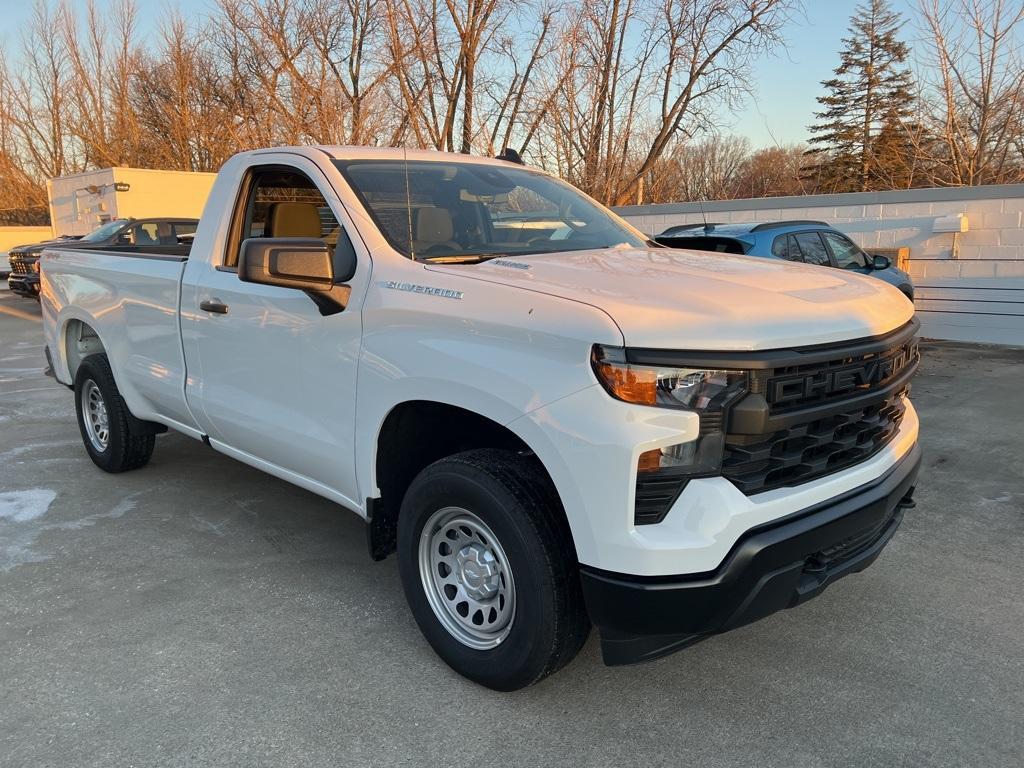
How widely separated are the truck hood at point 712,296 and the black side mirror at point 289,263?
18.0 inches

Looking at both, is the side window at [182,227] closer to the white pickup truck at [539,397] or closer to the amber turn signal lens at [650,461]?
the white pickup truck at [539,397]

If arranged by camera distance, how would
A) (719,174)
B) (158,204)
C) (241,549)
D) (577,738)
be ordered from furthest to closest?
(719,174)
(158,204)
(241,549)
(577,738)

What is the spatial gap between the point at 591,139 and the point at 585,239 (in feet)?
54.1

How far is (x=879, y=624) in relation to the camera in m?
3.43

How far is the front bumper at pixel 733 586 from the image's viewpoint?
2355 millimetres

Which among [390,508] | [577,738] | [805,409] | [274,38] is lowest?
[577,738]

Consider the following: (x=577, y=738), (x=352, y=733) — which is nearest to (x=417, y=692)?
(x=352, y=733)

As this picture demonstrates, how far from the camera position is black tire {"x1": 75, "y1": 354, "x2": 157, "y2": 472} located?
17.2 ft

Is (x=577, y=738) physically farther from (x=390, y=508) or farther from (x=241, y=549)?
(x=241, y=549)

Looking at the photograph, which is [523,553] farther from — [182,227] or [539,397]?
[182,227]

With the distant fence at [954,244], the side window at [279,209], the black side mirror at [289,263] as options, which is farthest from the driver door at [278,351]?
the distant fence at [954,244]

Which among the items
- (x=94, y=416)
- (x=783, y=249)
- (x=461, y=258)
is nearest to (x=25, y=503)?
(x=94, y=416)

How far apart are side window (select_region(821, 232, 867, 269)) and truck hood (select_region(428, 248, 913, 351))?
6980 mm

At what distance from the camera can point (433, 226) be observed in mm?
3426
